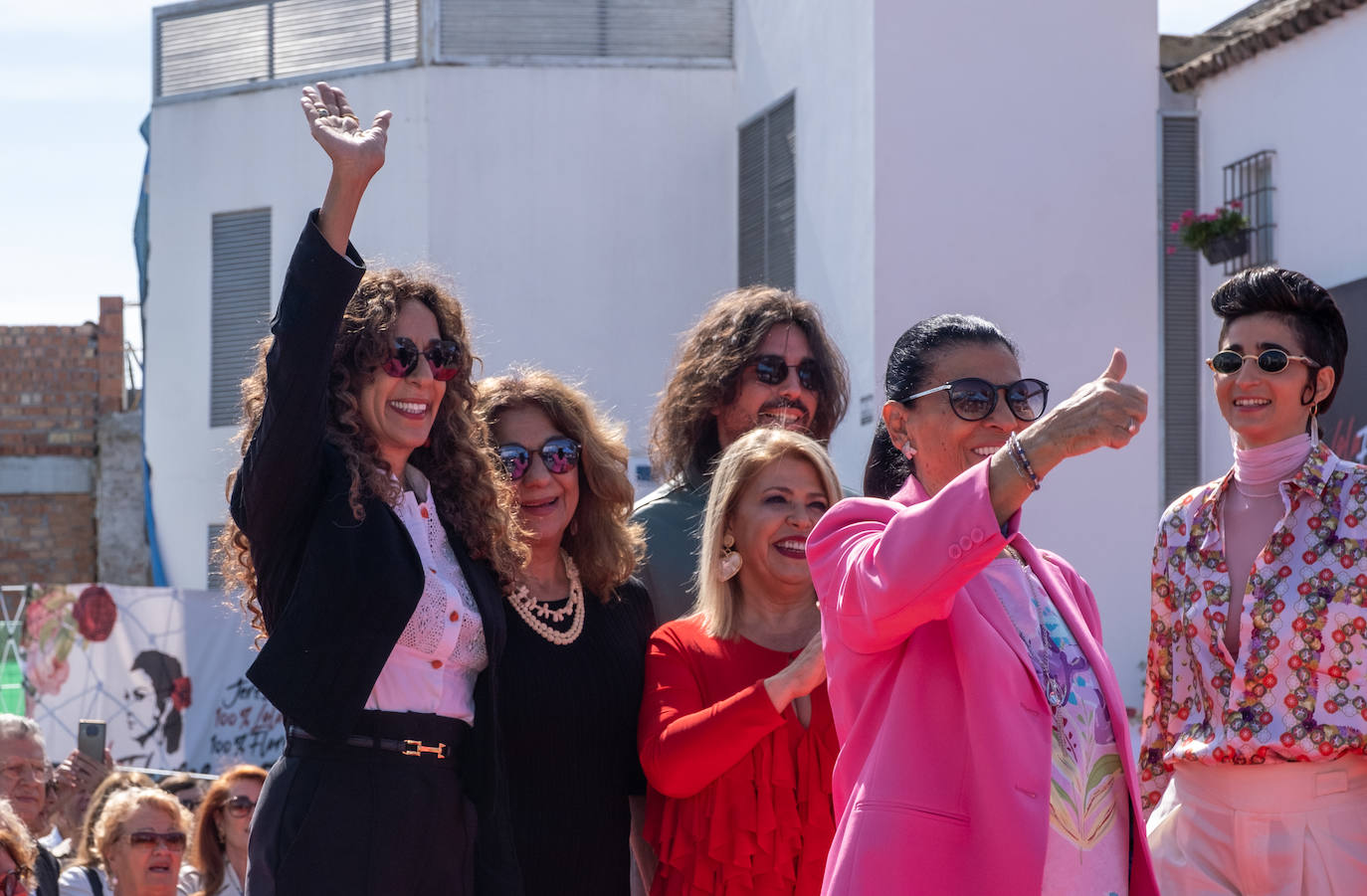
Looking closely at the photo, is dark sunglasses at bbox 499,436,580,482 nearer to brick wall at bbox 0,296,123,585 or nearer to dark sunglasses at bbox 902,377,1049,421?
dark sunglasses at bbox 902,377,1049,421

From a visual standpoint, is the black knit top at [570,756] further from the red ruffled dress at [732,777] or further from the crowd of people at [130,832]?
the crowd of people at [130,832]

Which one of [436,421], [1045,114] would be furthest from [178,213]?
[436,421]

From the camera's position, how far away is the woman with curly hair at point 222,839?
675cm

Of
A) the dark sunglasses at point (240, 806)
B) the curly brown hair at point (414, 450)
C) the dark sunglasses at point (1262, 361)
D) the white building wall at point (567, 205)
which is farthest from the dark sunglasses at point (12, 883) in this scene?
the white building wall at point (567, 205)

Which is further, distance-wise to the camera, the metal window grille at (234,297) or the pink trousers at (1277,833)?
the metal window grille at (234,297)

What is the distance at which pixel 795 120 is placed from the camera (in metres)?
14.7

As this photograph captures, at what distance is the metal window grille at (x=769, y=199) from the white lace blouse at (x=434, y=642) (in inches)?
447

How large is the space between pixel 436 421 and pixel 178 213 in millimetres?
14891

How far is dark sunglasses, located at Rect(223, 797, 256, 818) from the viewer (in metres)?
6.88

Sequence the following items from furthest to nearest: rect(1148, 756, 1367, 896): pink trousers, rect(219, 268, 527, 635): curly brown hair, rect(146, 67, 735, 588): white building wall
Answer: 1. rect(146, 67, 735, 588): white building wall
2. rect(1148, 756, 1367, 896): pink trousers
3. rect(219, 268, 527, 635): curly brown hair

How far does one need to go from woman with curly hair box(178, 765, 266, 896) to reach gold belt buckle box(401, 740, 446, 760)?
3.86 meters

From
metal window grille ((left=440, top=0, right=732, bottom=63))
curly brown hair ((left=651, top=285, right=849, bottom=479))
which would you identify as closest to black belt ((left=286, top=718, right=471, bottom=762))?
curly brown hair ((left=651, top=285, right=849, bottom=479))

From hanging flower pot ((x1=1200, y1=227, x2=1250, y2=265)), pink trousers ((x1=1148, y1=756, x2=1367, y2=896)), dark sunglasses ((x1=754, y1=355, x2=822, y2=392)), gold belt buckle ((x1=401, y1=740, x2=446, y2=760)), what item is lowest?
pink trousers ((x1=1148, y1=756, x2=1367, y2=896))

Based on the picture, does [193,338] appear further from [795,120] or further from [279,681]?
[279,681]
